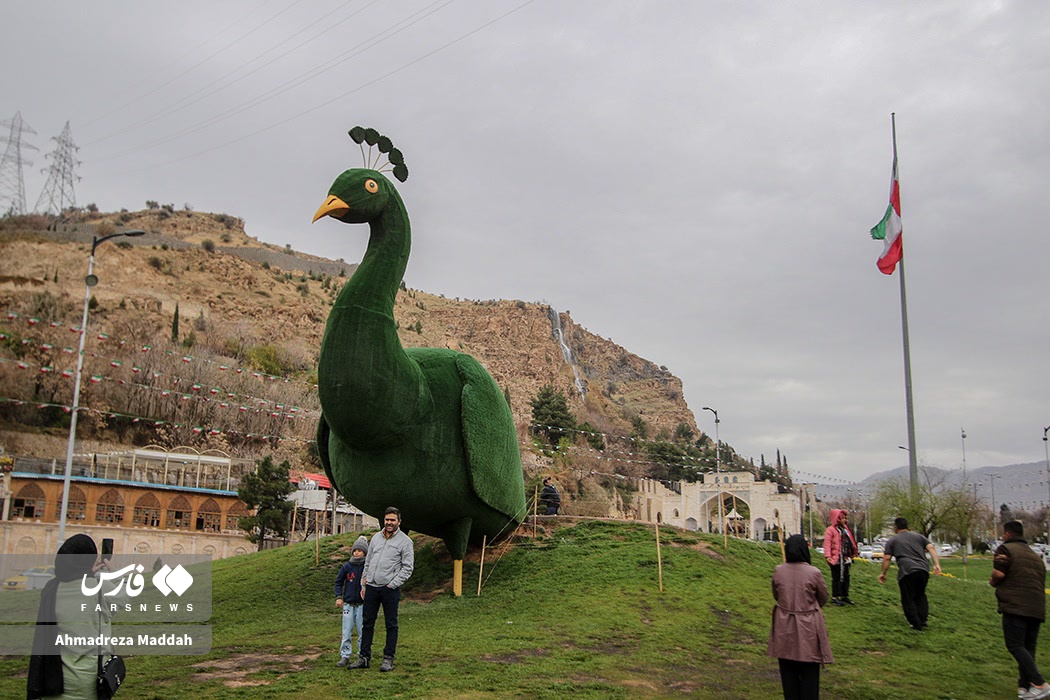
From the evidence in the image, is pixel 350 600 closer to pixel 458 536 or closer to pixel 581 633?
pixel 581 633

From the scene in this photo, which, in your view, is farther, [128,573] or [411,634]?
[411,634]

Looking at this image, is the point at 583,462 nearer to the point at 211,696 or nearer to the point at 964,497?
the point at 964,497

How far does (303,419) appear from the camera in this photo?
199 feet

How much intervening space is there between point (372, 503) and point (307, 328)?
3151 inches

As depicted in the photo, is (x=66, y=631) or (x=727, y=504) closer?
(x=66, y=631)

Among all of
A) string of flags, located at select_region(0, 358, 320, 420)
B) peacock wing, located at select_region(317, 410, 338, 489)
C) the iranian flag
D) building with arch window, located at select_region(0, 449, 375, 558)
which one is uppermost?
the iranian flag

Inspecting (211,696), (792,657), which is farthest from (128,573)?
(792,657)

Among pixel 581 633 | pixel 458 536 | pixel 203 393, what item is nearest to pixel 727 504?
pixel 203 393

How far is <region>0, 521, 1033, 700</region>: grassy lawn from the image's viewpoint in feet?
26.5

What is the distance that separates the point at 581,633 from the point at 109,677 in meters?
7.64

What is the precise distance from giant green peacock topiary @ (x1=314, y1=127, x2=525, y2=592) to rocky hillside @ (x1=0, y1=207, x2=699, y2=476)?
1895cm

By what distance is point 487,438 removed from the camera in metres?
13.3

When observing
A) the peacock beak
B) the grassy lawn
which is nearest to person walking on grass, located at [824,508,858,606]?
the grassy lawn

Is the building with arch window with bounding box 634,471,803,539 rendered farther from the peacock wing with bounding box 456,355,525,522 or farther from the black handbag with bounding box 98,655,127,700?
the black handbag with bounding box 98,655,127,700
